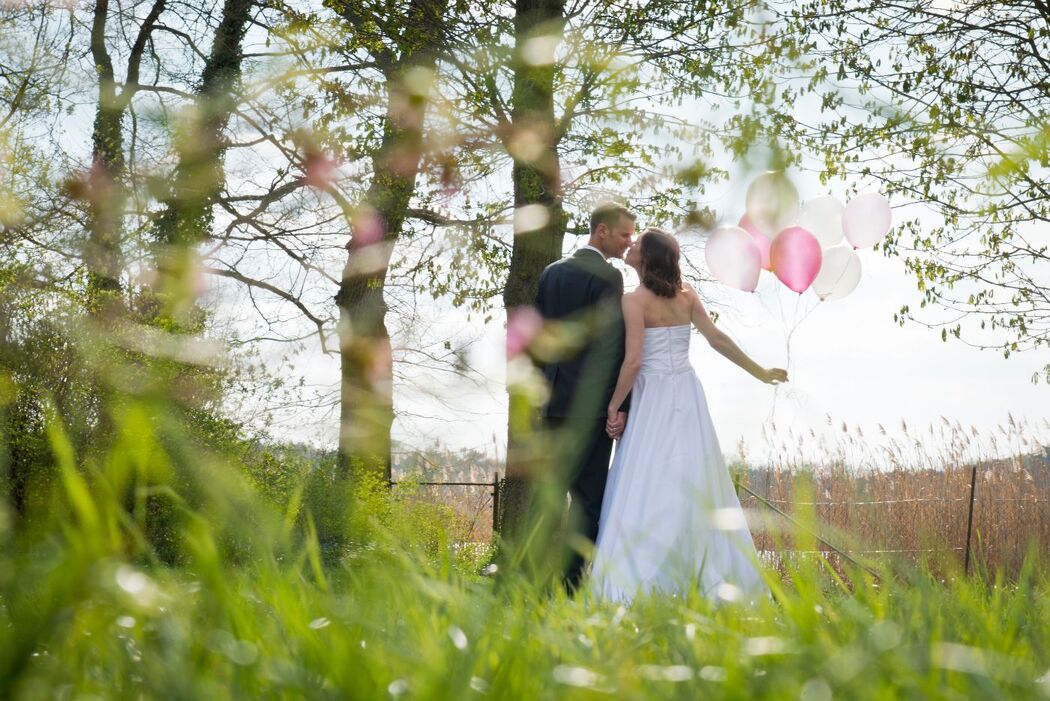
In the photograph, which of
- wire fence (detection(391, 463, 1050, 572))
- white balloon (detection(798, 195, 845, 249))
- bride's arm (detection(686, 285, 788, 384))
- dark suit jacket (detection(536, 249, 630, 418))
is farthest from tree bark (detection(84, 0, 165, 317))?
wire fence (detection(391, 463, 1050, 572))

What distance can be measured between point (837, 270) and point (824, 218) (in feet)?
1.10

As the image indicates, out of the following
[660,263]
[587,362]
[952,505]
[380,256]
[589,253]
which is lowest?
[952,505]

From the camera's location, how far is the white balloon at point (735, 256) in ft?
18.1

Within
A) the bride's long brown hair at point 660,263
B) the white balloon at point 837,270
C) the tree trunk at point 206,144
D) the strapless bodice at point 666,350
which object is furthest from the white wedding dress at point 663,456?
the tree trunk at point 206,144

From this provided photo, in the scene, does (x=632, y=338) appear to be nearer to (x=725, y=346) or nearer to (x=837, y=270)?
(x=725, y=346)

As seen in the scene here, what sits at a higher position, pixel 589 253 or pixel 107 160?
pixel 107 160

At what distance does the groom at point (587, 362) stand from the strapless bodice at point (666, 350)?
0.23 meters

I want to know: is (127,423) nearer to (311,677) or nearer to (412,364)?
(311,677)

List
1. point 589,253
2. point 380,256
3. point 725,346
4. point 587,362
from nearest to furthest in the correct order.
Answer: point 725,346, point 587,362, point 589,253, point 380,256

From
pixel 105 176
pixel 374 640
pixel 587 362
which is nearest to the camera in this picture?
pixel 374 640

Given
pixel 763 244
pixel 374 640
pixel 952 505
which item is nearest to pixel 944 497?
pixel 952 505

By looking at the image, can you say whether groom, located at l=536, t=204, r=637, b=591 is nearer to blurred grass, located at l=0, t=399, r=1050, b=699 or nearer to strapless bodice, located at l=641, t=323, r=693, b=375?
strapless bodice, located at l=641, t=323, r=693, b=375

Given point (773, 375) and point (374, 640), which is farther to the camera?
point (773, 375)

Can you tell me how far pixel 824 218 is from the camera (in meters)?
5.98
